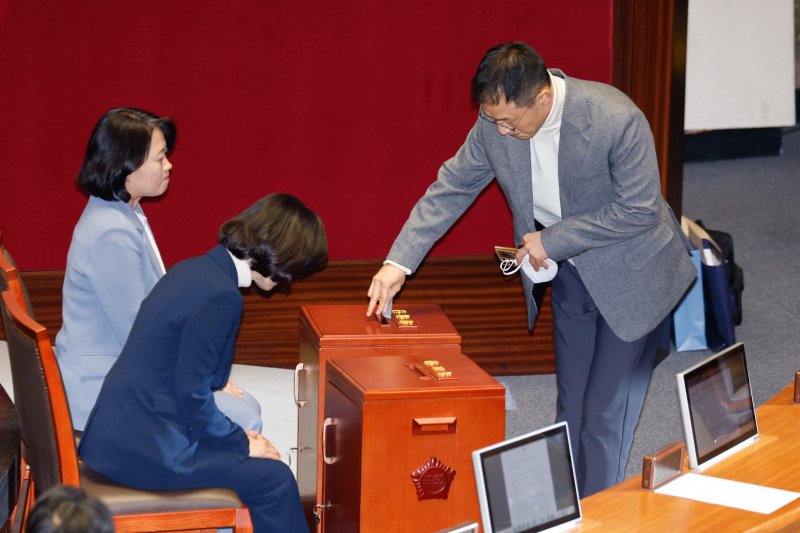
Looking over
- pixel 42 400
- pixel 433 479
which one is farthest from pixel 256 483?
pixel 42 400

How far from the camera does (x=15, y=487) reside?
2.20 m

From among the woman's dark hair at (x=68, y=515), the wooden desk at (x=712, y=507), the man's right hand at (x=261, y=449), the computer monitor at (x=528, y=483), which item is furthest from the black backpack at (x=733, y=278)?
the woman's dark hair at (x=68, y=515)

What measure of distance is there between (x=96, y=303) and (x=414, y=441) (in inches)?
37.0

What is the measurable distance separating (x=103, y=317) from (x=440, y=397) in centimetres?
95

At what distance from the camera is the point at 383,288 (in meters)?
3.29

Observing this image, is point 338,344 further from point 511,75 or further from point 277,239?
point 511,75

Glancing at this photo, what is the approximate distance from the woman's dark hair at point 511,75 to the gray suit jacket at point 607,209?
0.20 m

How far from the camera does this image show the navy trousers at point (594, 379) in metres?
3.28

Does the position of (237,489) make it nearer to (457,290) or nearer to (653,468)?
(653,468)

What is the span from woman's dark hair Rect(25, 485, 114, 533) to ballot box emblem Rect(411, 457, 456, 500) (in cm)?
127

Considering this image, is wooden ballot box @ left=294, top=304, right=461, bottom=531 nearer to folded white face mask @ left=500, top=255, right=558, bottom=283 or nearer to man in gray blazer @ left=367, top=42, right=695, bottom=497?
man in gray blazer @ left=367, top=42, right=695, bottom=497

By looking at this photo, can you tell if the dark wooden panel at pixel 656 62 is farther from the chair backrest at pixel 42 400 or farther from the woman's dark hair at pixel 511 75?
the chair backrest at pixel 42 400

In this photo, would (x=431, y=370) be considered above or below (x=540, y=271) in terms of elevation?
below

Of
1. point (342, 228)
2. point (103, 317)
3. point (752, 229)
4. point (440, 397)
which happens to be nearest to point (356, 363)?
point (440, 397)
